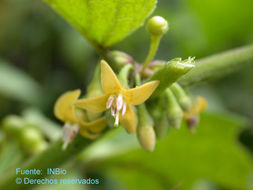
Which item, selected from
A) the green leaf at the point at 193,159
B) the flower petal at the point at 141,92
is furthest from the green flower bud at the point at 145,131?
the green leaf at the point at 193,159

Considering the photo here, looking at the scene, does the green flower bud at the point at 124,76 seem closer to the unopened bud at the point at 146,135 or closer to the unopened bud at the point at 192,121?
the unopened bud at the point at 146,135

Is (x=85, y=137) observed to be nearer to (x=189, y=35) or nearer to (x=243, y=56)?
(x=243, y=56)

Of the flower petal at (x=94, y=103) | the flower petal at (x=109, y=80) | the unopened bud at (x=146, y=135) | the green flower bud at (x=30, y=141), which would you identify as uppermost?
the green flower bud at (x=30, y=141)

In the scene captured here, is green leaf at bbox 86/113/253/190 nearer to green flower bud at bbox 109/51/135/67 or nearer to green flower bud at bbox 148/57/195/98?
green flower bud at bbox 109/51/135/67

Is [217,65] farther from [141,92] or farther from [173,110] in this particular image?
[141,92]

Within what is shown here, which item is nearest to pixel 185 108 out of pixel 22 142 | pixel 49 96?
pixel 22 142

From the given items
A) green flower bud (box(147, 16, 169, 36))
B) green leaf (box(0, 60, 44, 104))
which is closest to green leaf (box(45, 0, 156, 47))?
green flower bud (box(147, 16, 169, 36))
